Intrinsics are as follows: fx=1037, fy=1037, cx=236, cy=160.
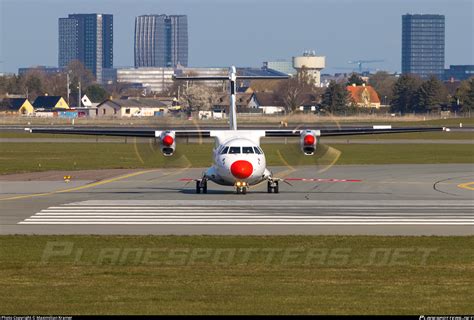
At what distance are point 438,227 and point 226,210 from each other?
6.90 m

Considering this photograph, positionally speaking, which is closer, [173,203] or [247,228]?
[247,228]

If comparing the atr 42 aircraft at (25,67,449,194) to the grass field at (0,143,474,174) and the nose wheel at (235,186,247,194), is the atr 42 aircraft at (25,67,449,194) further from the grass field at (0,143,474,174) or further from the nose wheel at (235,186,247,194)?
the grass field at (0,143,474,174)

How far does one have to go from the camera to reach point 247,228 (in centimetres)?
2575

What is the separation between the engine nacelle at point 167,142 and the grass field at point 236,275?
12906 millimetres

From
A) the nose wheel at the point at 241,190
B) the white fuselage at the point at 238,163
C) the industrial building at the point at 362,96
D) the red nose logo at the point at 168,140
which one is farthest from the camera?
the industrial building at the point at 362,96

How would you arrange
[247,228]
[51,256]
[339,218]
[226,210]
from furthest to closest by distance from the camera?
[226,210]
[339,218]
[247,228]
[51,256]

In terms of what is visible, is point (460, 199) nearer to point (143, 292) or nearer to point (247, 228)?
point (247, 228)

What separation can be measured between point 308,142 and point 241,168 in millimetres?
3562

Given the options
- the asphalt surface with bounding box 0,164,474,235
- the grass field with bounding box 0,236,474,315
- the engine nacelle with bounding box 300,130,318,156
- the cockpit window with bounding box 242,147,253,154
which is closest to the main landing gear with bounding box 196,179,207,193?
the asphalt surface with bounding box 0,164,474,235

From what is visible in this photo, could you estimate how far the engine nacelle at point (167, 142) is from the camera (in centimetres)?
3659

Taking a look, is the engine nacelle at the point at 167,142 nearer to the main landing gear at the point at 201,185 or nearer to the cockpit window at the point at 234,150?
the main landing gear at the point at 201,185

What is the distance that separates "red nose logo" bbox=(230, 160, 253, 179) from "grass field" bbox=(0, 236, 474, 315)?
405 inches

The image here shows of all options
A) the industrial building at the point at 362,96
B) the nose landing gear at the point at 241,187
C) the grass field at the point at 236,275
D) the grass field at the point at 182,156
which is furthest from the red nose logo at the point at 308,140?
the industrial building at the point at 362,96

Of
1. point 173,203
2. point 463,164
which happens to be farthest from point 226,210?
point 463,164
